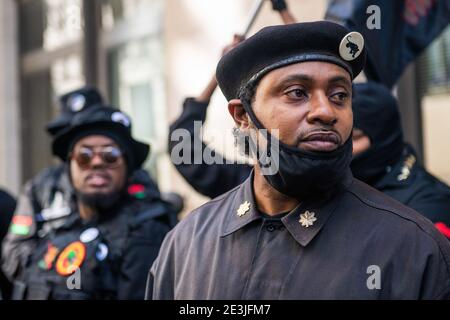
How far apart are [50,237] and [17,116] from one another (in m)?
5.18

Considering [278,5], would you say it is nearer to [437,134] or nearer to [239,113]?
[239,113]

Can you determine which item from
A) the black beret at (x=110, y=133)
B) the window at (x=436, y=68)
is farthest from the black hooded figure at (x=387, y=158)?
the window at (x=436, y=68)

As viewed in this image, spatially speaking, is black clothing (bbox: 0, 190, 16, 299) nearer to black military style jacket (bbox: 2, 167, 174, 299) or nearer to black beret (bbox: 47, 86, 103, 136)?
black military style jacket (bbox: 2, 167, 174, 299)

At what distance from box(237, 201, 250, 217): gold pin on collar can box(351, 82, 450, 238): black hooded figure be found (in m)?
1.25

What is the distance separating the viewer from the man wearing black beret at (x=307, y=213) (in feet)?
7.74

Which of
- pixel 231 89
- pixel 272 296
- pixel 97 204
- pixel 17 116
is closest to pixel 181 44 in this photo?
pixel 97 204

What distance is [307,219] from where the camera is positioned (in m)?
2.53

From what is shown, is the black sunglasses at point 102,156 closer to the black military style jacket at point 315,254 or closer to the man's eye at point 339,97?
the black military style jacket at point 315,254

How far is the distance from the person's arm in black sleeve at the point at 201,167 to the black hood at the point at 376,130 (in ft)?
2.01

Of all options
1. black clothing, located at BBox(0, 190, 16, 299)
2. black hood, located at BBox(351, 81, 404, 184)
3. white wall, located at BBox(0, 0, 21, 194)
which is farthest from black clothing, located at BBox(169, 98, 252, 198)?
white wall, located at BBox(0, 0, 21, 194)

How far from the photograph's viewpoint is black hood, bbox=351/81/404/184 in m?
3.94

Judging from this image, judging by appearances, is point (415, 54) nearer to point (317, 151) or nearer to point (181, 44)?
point (317, 151)

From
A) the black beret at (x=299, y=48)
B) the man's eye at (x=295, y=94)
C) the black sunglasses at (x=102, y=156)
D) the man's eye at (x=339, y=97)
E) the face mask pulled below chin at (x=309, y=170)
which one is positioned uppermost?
the black beret at (x=299, y=48)

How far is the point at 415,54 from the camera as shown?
15.3ft
